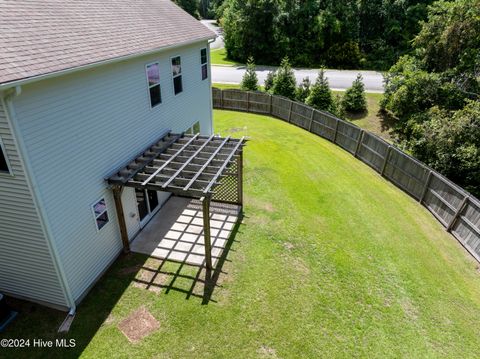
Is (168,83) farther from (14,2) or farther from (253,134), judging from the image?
(253,134)

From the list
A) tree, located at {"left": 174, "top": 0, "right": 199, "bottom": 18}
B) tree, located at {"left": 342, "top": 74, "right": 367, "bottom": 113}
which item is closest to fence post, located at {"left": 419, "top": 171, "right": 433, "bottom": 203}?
tree, located at {"left": 342, "top": 74, "right": 367, "bottom": 113}

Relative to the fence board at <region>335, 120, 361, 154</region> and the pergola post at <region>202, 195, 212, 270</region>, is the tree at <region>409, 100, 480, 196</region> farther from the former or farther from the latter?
the pergola post at <region>202, 195, 212, 270</region>

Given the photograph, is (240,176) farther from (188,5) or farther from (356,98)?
(188,5)

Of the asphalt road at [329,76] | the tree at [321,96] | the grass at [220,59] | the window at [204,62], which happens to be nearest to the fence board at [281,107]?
the tree at [321,96]

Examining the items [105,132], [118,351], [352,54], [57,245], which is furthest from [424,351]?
[352,54]

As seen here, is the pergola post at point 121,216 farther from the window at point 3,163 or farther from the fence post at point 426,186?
the fence post at point 426,186

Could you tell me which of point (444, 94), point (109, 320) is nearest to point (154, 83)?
point (109, 320)
